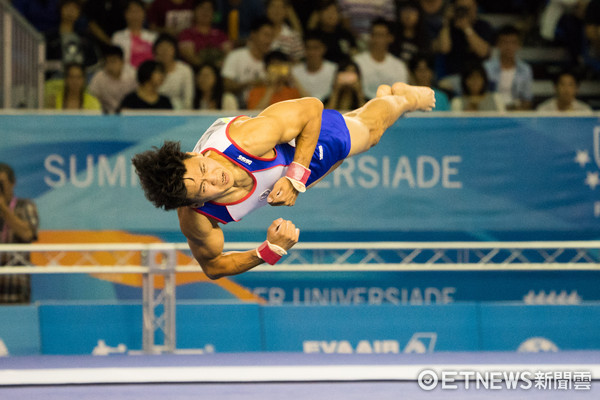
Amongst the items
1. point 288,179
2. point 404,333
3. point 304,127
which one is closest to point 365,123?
point 304,127

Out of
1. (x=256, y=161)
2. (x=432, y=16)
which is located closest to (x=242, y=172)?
(x=256, y=161)

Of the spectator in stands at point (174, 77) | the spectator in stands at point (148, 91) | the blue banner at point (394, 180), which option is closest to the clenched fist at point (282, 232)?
the blue banner at point (394, 180)

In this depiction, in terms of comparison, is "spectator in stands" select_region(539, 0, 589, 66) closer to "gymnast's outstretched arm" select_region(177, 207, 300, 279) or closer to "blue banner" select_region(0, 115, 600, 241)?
"blue banner" select_region(0, 115, 600, 241)

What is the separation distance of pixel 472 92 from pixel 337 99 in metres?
1.35

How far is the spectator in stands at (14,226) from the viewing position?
6887 millimetres

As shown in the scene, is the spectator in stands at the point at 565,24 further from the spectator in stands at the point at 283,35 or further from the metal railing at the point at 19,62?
the metal railing at the point at 19,62

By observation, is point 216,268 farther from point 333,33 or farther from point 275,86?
point 333,33

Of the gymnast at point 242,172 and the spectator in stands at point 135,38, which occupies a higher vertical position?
the spectator in stands at point 135,38

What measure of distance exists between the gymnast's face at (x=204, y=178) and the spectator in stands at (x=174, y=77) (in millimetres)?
3734

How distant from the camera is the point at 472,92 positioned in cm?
795

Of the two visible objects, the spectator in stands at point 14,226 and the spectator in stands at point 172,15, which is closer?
the spectator in stands at point 14,226

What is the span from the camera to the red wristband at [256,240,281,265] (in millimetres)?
4465

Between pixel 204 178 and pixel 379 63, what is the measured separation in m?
4.35

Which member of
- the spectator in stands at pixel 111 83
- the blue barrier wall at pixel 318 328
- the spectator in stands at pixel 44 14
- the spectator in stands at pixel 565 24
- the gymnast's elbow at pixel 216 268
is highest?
the spectator in stands at pixel 44 14
